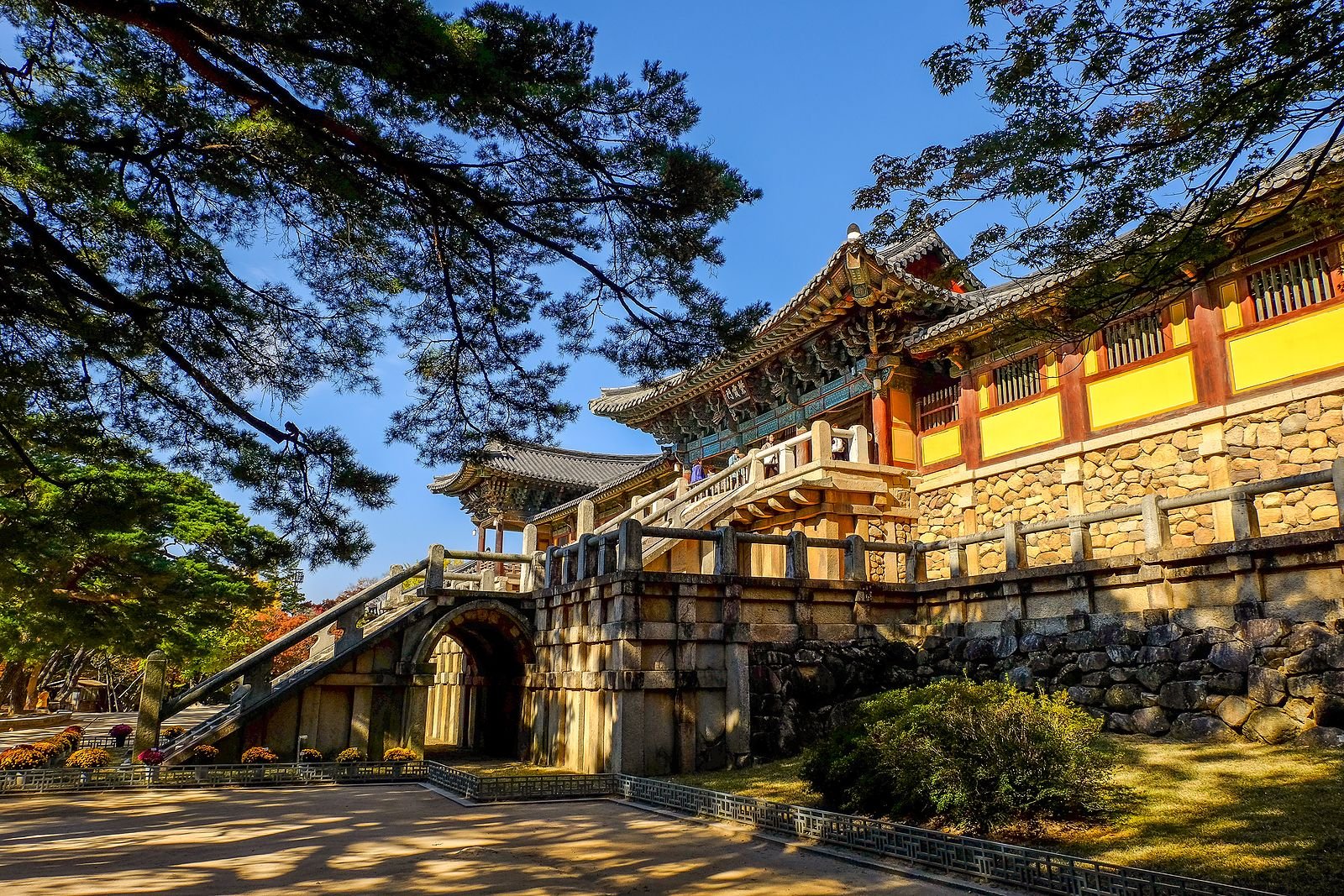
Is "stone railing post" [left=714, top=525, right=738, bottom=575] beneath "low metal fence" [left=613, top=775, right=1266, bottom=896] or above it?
above

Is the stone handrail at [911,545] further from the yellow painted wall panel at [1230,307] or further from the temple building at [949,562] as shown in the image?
the yellow painted wall panel at [1230,307]

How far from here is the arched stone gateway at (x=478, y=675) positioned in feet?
49.5

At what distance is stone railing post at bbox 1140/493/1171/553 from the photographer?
10.1 metres

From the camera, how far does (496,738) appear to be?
54.3ft

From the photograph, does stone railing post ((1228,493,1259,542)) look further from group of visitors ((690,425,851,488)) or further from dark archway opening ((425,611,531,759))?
dark archway opening ((425,611,531,759))

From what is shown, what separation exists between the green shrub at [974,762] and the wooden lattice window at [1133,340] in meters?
7.63

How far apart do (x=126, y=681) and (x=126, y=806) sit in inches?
1281

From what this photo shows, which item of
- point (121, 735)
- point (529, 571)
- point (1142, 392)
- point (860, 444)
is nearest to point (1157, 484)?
point (1142, 392)

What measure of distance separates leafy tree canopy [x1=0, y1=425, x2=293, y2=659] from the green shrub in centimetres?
565

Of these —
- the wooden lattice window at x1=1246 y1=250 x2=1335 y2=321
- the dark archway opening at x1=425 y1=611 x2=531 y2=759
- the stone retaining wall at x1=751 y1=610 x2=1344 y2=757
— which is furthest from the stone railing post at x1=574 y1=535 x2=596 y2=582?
the wooden lattice window at x1=1246 y1=250 x2=1335 y2=321

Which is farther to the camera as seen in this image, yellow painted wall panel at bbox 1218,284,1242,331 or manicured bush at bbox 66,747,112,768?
yellow painted wall panel at bbox 1218,284,1242,331

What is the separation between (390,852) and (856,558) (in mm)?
8210

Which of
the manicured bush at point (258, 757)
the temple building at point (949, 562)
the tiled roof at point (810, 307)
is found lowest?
the manicured bush at point (258, 757)

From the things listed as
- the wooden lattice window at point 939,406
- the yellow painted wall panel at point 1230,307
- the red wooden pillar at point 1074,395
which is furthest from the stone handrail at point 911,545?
A: the wooden lattice window at point 939,406
